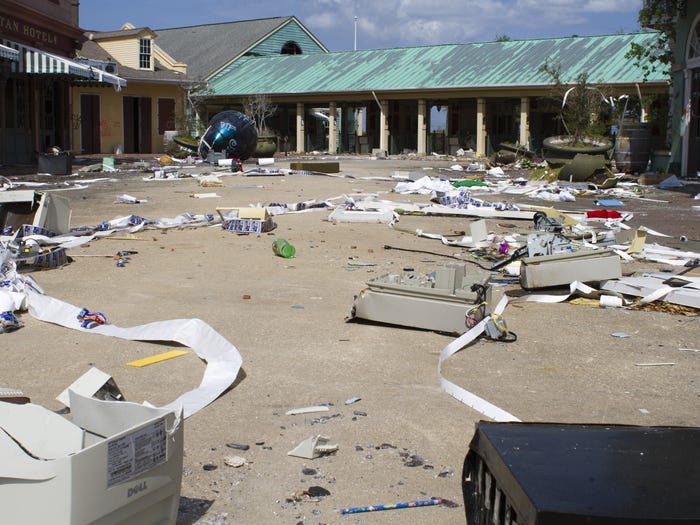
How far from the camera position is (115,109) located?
3700cm

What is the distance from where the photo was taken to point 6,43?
23656 mm

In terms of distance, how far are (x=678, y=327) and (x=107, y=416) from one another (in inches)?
195

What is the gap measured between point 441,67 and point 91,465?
38829 mm

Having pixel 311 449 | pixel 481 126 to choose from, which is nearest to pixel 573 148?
pixel 481 126

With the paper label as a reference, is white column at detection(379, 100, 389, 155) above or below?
above

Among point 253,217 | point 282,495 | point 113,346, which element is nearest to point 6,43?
point 253,217

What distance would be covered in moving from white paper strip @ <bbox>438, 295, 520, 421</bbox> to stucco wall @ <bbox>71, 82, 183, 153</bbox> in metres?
30.8

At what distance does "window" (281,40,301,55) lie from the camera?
51.2 m

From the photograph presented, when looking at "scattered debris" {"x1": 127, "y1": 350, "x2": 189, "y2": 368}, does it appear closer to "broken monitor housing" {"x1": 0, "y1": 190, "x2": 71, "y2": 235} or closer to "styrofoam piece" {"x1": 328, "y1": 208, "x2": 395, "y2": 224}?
"broken monitor housing" {"x1": 0, "y1": 190, "x2": 71, "y2": 235}

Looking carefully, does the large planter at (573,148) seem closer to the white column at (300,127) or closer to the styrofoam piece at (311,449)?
the styrofoam piece at (311,449)

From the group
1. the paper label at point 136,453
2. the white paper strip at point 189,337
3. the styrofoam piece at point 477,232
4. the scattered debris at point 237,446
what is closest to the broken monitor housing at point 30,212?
the white paper strip at point 189,337

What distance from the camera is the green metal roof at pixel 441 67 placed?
3450cm

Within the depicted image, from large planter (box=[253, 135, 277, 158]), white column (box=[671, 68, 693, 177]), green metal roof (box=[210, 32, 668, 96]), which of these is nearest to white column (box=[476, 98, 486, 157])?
green metal roof (box=[210, 32, 668, 96])

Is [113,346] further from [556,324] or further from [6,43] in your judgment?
[6,43]
